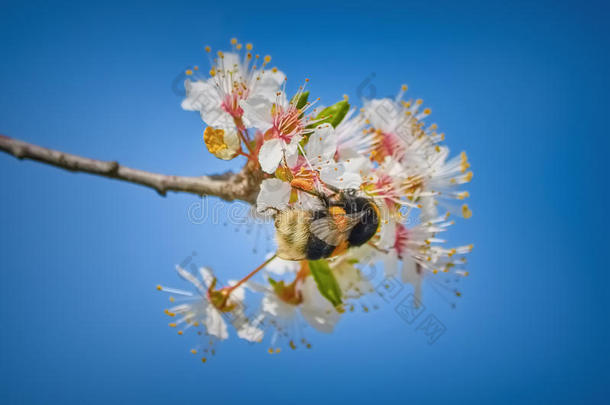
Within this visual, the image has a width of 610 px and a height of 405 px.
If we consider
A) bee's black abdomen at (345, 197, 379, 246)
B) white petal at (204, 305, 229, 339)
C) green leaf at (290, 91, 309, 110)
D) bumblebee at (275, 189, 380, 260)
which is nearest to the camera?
bumblebee at (275, 189, 380, 260)

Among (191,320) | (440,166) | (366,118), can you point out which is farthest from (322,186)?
(191,320)

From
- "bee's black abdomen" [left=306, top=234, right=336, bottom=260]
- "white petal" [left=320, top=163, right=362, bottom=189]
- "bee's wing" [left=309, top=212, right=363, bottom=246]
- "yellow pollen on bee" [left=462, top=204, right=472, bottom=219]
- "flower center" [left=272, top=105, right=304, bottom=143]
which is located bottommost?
"bee's black abdomen" [left=306, top=234, right=336, bottom=260]

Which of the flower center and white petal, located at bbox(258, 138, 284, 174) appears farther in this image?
the flower center

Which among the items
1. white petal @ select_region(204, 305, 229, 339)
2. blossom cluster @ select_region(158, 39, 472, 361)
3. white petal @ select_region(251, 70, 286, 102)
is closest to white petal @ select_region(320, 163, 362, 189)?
blossom cluster @ select_region(158, 39, 472, 361)

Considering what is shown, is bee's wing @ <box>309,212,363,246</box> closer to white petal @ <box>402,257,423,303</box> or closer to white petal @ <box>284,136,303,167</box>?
white petal @ <box>284,136,303,167</box>

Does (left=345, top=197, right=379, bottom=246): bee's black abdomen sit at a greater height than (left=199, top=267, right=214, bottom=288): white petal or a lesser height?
greater

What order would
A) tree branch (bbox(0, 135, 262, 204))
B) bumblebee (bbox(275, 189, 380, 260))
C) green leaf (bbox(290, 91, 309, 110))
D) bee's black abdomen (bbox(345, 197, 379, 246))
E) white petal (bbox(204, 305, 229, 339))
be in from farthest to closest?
white petal (bbox(204, 305, 229, 339)), tree branch (bbox(0, 135, 262, 204)), green leaf (bbox(290, 91, 309, 110)), bee's black abdomen (bbox(345, 197, 379, 246)), bumblebee (bbox(275, 189, 380, 260))

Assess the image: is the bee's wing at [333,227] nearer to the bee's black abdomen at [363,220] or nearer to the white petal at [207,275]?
the bee's black abdomen at [363,220]
